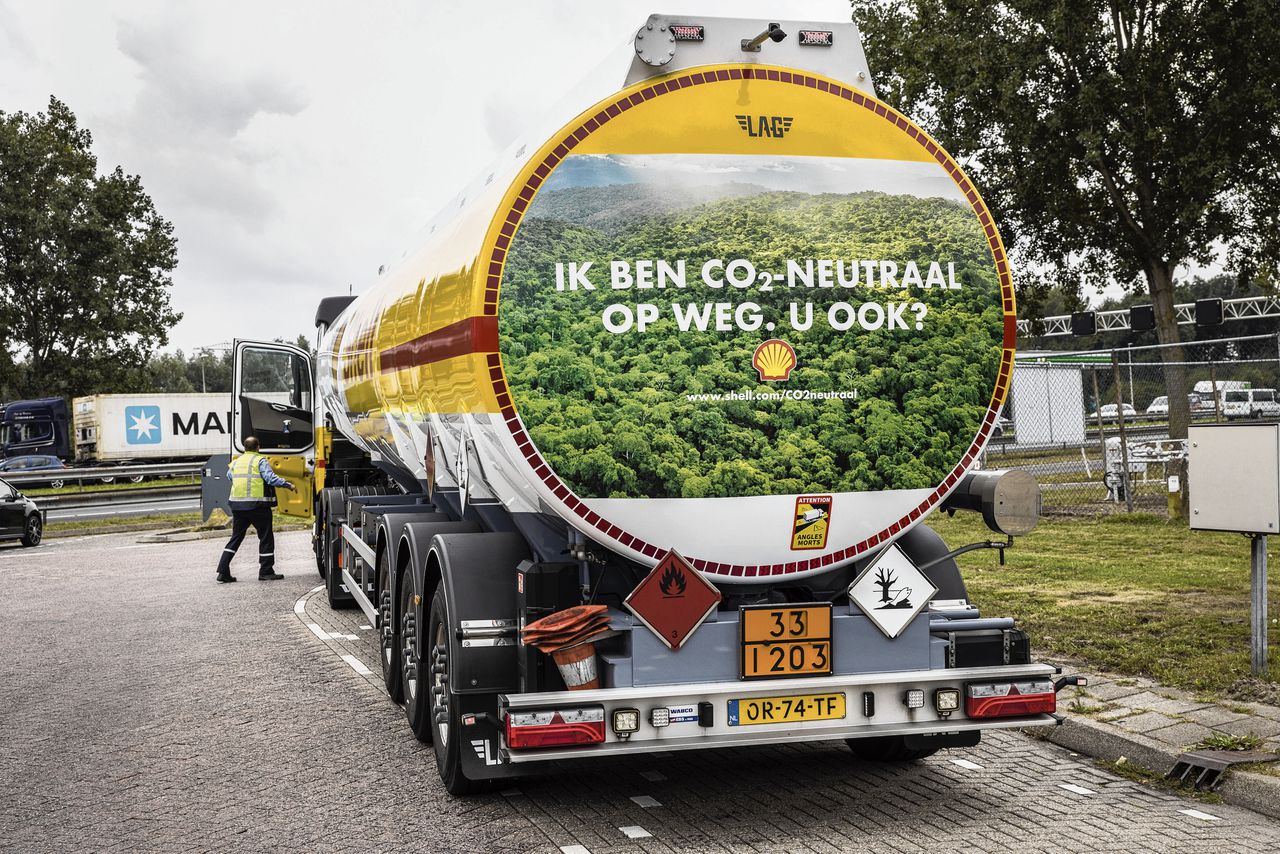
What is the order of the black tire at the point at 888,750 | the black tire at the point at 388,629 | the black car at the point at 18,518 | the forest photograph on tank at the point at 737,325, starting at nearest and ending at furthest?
the forest photograph on tank at the point at 737,325 < the black tire at the point at 888,750 < the black tire at the point at 388,629 < the black car at the point at 18,518

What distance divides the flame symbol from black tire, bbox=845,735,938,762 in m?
1.71

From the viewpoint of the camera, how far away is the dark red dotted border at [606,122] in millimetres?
4980

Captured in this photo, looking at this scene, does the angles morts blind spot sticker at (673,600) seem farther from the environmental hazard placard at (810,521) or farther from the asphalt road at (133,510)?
the asphalt road at (133,510)

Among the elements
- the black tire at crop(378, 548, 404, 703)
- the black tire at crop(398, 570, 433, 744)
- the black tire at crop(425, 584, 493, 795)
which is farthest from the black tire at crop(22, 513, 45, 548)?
the black tire at crop(425, 584, 493, 795)

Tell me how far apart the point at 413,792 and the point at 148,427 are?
147ft

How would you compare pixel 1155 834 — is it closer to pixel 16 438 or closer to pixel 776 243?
pixel 776 243

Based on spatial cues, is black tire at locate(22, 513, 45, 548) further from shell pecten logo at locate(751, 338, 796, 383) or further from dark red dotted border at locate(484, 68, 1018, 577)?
shell pecten logo at locate(751, 338, 796, 383)

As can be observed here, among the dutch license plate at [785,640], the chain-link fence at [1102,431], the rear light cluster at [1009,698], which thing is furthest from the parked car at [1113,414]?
the dutch license plate at [785,640]

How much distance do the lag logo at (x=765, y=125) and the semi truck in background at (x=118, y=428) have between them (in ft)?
145

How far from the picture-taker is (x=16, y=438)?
4869 cm

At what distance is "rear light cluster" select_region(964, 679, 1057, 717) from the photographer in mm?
5266

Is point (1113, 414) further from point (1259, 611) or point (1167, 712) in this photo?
point (1167, 712)

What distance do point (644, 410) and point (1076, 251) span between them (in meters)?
14.8

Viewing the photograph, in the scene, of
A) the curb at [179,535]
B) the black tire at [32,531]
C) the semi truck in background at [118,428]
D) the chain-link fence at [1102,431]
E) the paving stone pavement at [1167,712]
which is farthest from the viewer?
the semi truck in background at [118,428]
